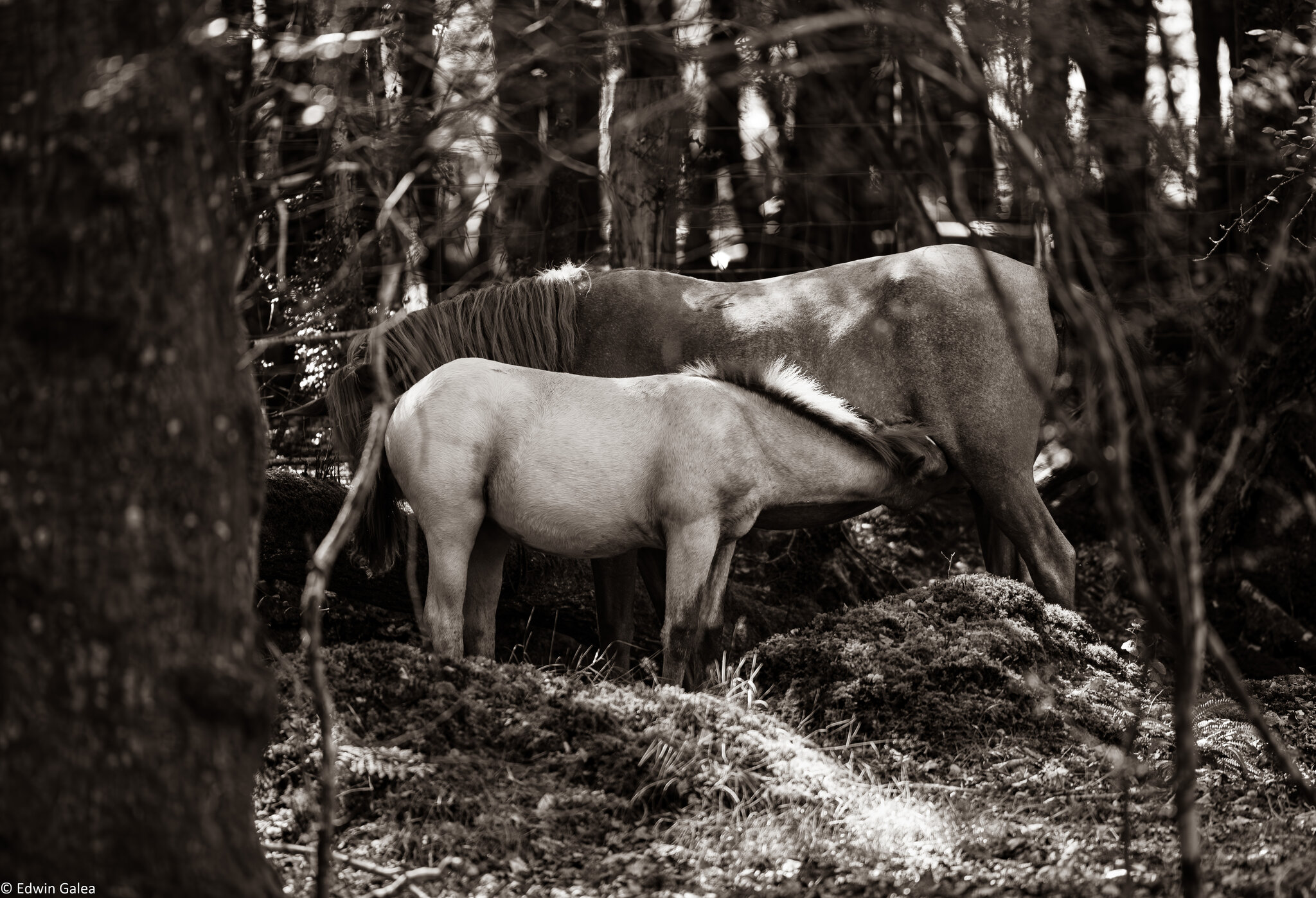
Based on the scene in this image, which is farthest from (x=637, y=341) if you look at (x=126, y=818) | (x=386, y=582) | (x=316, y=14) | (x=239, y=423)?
(x=126, y=818)

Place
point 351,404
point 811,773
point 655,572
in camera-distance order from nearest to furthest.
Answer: point 811,773 < point 351,404 < point 655,572

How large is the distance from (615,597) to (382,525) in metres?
1.32

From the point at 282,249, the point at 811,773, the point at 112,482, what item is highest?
the point at 282,249

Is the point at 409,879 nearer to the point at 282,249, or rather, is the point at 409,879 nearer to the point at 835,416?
the point at 282,249

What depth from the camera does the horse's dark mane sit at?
588 cm

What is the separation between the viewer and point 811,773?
15.6 feet

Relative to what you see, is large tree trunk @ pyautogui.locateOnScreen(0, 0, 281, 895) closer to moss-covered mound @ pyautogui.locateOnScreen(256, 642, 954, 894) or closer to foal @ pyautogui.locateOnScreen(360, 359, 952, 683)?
moss-covered mound @ pyautogui.locateOnScreen(256, 642, 954, 894)

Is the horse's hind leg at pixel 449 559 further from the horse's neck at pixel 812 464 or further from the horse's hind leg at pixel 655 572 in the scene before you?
the horse's hind leg at pixel 655 572

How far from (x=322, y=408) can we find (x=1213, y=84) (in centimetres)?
782

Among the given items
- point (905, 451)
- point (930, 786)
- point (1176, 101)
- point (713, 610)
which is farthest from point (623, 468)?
point (1176, 101)

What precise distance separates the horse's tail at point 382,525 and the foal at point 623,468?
0.04 ft

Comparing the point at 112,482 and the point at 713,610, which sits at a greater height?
the point at 112,482

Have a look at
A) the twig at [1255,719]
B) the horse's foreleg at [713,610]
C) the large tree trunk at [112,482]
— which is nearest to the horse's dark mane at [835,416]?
the horse's foreleg at [713,610]

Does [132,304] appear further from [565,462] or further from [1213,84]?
[1213,84]
